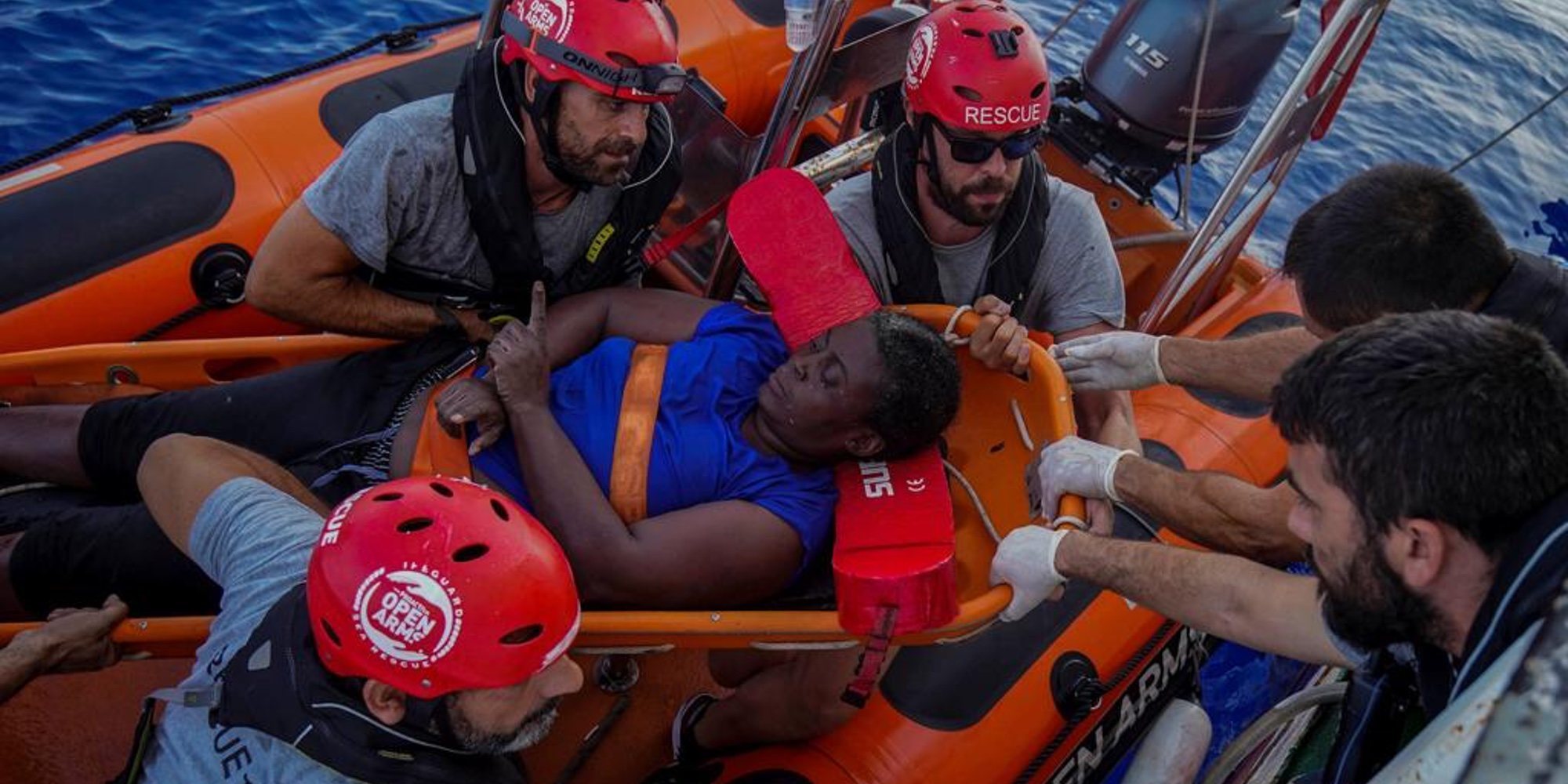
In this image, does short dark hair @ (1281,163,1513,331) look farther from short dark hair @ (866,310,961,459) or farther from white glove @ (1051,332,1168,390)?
short dark hair @ (866,310,961,459)

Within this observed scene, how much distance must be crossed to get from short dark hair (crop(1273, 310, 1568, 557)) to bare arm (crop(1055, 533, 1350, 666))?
62cm

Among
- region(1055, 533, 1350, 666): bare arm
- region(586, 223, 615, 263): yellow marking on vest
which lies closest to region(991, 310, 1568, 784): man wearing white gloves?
region(1055, 533, 1350, 666): bare arm

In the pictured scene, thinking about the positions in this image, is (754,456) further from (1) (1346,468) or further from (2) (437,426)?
(1) (1346,468)

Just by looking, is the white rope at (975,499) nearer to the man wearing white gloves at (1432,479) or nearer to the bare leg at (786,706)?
the bare leg at (786,706)

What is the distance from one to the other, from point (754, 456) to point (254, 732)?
1.17m

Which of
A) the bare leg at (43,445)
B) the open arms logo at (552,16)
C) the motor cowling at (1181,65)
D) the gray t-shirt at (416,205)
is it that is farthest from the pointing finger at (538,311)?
the motor cowling at (1181,65)

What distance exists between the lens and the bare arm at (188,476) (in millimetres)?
2348

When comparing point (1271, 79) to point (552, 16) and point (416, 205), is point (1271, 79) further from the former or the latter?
point (416, 205)

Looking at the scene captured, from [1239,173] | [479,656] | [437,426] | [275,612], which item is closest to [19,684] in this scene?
[275,612]

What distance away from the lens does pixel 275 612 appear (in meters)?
1.98

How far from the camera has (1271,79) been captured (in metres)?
9.65

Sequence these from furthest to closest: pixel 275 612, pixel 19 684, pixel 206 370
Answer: pixel 206 370
pixel 19 684
pixel 275 612

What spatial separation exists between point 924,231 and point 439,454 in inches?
55.1

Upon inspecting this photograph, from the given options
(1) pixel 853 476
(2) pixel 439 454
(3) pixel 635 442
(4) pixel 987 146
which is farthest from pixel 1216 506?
(2) pixel 439 454
